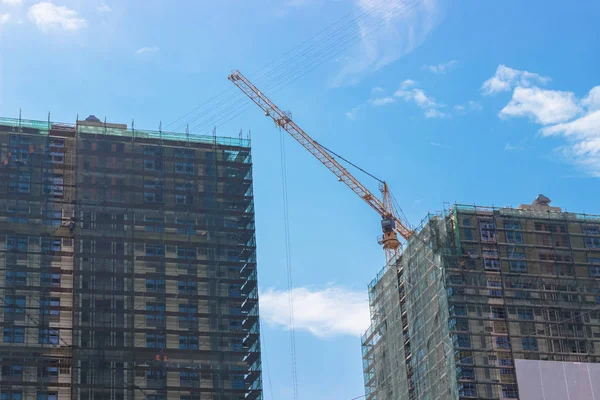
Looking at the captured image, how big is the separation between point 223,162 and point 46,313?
27.3 m

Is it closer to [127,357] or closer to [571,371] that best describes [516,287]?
[571,371]

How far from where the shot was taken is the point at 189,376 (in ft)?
403

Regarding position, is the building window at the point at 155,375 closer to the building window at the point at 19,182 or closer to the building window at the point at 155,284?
the building window at the point at 155,284

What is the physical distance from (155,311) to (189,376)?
783cm

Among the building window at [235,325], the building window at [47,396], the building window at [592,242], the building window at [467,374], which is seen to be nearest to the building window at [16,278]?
the building window at [47,396]

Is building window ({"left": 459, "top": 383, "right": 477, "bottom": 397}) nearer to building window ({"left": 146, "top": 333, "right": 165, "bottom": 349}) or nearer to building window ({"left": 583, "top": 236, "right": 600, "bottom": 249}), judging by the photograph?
building window ({"left": 583, "top": 236, "right": 600, "bottom": 249})

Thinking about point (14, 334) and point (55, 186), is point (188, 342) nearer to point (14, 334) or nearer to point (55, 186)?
point (14, 334)

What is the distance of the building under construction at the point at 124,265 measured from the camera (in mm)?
121000

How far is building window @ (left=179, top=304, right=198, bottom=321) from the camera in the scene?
125625 millimetres

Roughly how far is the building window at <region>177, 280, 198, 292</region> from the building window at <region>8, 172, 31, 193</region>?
19242 mm

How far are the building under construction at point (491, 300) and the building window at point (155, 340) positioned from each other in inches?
1297

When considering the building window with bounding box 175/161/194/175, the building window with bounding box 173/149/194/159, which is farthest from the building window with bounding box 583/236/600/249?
the building window with bounding box 173/149/194/159

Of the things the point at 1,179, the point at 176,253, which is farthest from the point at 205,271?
the point at 1,179

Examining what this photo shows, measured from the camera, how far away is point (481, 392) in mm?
132000
